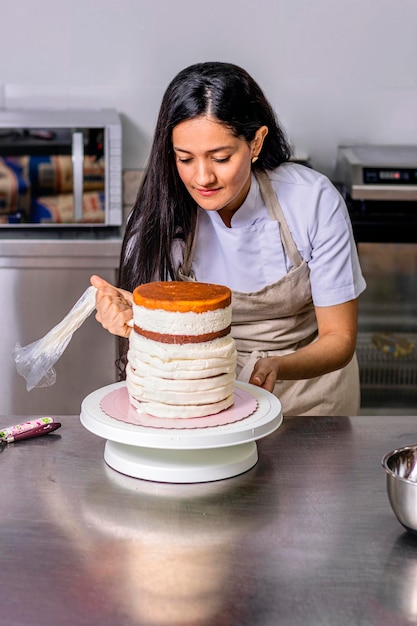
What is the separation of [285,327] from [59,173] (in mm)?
1362

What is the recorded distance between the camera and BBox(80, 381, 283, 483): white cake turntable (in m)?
1.32

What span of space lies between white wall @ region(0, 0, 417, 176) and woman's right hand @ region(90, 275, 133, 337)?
6.57 feet

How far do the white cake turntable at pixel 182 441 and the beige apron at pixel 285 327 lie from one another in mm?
530

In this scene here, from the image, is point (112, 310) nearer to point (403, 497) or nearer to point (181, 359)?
point (181, 359)

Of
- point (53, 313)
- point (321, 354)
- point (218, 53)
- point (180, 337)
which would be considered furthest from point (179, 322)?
point (218, 53)

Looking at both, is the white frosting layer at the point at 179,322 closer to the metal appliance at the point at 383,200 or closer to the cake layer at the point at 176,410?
the cake layer at the point at 176,410

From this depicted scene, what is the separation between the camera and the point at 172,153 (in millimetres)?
1821

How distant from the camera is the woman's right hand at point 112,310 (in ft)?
5.22

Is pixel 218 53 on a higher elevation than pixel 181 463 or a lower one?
higher

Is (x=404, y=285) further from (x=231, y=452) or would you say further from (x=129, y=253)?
(x=231, y=452)

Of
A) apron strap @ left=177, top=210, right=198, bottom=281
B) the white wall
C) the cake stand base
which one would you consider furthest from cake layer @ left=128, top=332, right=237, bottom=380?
the white wall

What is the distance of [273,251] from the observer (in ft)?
6.53

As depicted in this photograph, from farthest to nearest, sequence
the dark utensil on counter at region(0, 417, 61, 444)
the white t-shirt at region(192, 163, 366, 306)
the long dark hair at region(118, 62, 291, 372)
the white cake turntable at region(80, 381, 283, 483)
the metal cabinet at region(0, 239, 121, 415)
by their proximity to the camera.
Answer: the metal cabinet at region(0, 239, 121, 415), the white t-shirt at region(192, 163, 366, 306), the long dark hair at region(118, 62, 291, 372), the dark utensil on counter at region(0, 417, 61, 444), the white cake turntable at region(80, 381, 283, 483)

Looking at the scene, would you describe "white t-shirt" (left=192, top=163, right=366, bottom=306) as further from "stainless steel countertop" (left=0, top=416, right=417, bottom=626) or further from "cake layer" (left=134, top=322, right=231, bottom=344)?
"cake layer" (left=134, top=322, right=231, bottom=344)
